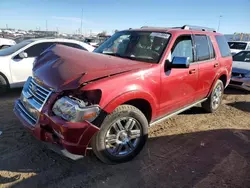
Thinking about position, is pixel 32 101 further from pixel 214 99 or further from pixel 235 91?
pixel 235 91

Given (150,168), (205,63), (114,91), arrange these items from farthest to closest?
(205,63)
(150,168)
(114,91)

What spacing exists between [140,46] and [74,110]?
6.06ft

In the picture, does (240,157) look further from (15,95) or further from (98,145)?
(15,95)

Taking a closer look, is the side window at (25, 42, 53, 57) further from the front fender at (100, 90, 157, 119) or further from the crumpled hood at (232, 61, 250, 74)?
the crumpled hood at (232, 61, 250, 74)

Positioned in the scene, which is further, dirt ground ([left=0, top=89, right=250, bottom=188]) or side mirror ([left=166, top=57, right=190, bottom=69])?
side mirror ([left=166, top=57, right=190, bottom=69])

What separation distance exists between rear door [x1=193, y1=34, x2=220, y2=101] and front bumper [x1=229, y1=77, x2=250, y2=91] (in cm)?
312

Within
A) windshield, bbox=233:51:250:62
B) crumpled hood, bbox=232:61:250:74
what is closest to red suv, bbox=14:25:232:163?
crumpled hood, bbox=232:61:250:74

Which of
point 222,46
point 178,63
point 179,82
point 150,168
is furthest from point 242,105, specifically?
point 150,168

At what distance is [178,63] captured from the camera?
3.46m

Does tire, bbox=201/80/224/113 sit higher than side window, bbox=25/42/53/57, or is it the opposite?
side window, bbox=25/42/53/57

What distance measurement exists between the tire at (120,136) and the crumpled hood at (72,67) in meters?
0.54

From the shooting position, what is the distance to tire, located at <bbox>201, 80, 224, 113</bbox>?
529cm

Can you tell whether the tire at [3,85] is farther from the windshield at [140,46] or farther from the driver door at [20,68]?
the windshield at [140,46]

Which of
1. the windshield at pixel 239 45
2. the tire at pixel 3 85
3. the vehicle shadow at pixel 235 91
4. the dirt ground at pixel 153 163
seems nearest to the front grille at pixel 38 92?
the dirt ground at pixel 153 163
